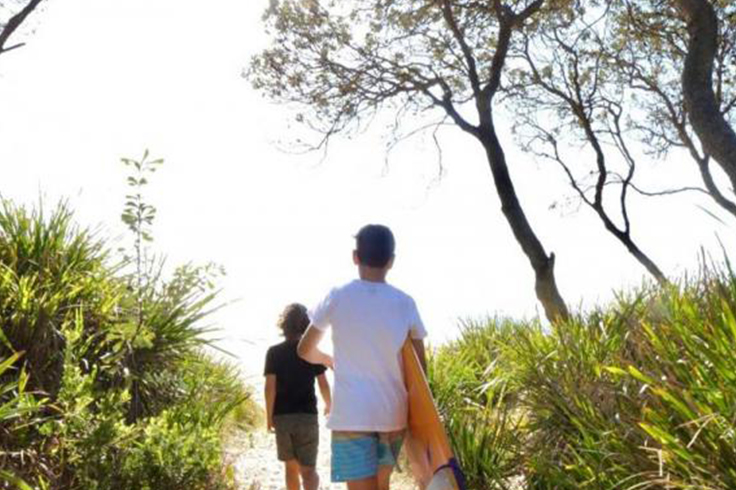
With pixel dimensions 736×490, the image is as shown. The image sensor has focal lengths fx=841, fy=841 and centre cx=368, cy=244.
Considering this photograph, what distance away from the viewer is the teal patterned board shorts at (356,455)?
421 centimetres

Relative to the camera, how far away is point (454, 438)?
7281 millimetres

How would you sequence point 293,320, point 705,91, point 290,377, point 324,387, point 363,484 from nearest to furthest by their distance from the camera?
point 363,484, point 290,377, point 293,320, point 324,387, point 705,91

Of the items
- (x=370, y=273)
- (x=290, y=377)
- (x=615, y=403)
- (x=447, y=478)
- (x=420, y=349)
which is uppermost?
(x=370, y=273)

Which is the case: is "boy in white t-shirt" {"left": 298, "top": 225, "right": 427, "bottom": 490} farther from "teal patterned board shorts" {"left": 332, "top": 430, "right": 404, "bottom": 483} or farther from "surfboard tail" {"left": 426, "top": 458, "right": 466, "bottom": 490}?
"surfboard tail" {"left": 426, "top": 458, "right": 466, "bottom": 490}

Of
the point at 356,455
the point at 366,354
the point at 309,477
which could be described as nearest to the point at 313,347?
the point at 366,354

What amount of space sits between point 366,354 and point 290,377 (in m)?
2.24

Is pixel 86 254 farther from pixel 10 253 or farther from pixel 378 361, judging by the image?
pixel 378 361

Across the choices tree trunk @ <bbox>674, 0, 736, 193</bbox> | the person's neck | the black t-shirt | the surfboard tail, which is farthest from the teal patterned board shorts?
tree trunk @ <bbox>674, 0, 736, 193</bbox>

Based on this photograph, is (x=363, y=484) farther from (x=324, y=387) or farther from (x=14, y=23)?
(x=14, y=23)

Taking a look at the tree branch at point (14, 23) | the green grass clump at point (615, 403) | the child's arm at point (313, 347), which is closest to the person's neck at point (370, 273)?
the child's arm at point (313, 347)

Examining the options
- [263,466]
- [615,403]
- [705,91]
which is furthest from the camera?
[263,466]

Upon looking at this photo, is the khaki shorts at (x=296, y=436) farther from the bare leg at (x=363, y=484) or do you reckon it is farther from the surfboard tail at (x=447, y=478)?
the surfboard tail at (x=447, y=478)

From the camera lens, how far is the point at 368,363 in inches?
170

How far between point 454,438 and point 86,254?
3.56m
